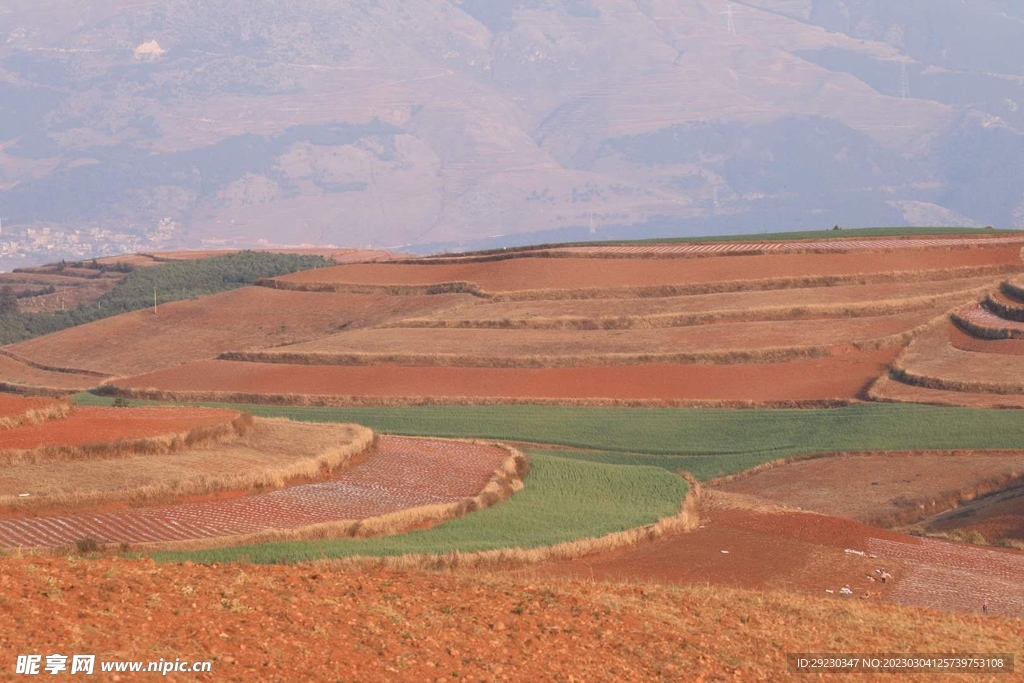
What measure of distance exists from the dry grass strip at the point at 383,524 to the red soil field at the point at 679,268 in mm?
40350

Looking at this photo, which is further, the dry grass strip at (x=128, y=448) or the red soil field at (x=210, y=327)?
the red soil field at (x=210, y=327)

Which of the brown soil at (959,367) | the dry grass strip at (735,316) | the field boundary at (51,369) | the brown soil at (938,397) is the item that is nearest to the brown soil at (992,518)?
the brown soil at (938,397)

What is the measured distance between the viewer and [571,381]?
54.4 meters

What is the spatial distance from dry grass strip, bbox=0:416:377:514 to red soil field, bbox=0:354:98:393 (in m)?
31.1

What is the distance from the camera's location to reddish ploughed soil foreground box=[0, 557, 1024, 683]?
15055 millimetres

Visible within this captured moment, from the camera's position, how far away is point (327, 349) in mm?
61562

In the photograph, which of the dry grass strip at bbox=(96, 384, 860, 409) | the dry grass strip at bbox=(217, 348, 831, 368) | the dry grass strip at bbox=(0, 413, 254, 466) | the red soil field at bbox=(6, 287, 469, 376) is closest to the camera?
the dry grass strip at bbox=(0, 413, 254, 466)

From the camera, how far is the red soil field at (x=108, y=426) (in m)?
30.0

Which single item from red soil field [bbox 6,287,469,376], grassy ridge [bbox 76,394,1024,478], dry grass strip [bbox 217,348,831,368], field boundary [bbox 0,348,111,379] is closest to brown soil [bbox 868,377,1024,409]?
grassy ridge [bbox 76,394,1024,478]

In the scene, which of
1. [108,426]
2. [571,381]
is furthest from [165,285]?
[108,426]

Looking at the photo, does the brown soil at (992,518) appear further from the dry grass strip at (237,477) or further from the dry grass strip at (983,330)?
the dry grass strip at (983,330)

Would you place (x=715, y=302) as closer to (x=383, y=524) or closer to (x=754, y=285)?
(x=754, y=285)

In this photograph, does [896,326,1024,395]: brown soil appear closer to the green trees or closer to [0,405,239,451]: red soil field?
[0,405,239,451]: red soil field

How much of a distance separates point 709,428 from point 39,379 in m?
39.2
